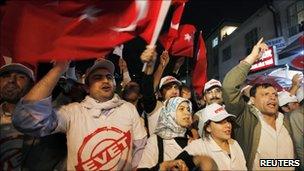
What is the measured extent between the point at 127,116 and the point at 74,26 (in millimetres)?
1041

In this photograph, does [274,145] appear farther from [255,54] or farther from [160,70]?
[160,70]

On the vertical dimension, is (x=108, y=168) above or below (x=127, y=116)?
below

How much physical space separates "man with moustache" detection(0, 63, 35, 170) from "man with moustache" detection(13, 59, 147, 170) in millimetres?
452

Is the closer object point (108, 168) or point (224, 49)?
point (108, 168)

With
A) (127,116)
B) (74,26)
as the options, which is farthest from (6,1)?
(127,116)

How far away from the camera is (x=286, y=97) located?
5266mm

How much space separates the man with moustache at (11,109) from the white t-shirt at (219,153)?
1580mm

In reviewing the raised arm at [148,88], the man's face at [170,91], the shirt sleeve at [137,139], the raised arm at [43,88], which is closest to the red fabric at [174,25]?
the man's face at [170,91]

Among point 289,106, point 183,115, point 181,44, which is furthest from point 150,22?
point 289,106

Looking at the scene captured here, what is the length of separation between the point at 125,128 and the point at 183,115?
69 cm

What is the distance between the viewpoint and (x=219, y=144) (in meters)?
3.44

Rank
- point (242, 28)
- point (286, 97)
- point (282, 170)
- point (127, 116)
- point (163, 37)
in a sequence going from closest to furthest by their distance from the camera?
point (127, 116) → point (282, 170) → point (286, 97) → point (163, 37) → point (242, 28)

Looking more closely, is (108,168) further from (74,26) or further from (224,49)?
(224,49)

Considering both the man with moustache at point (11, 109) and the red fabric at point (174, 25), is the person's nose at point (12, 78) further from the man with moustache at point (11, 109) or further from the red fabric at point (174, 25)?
the red fabric at point (174, 25)
